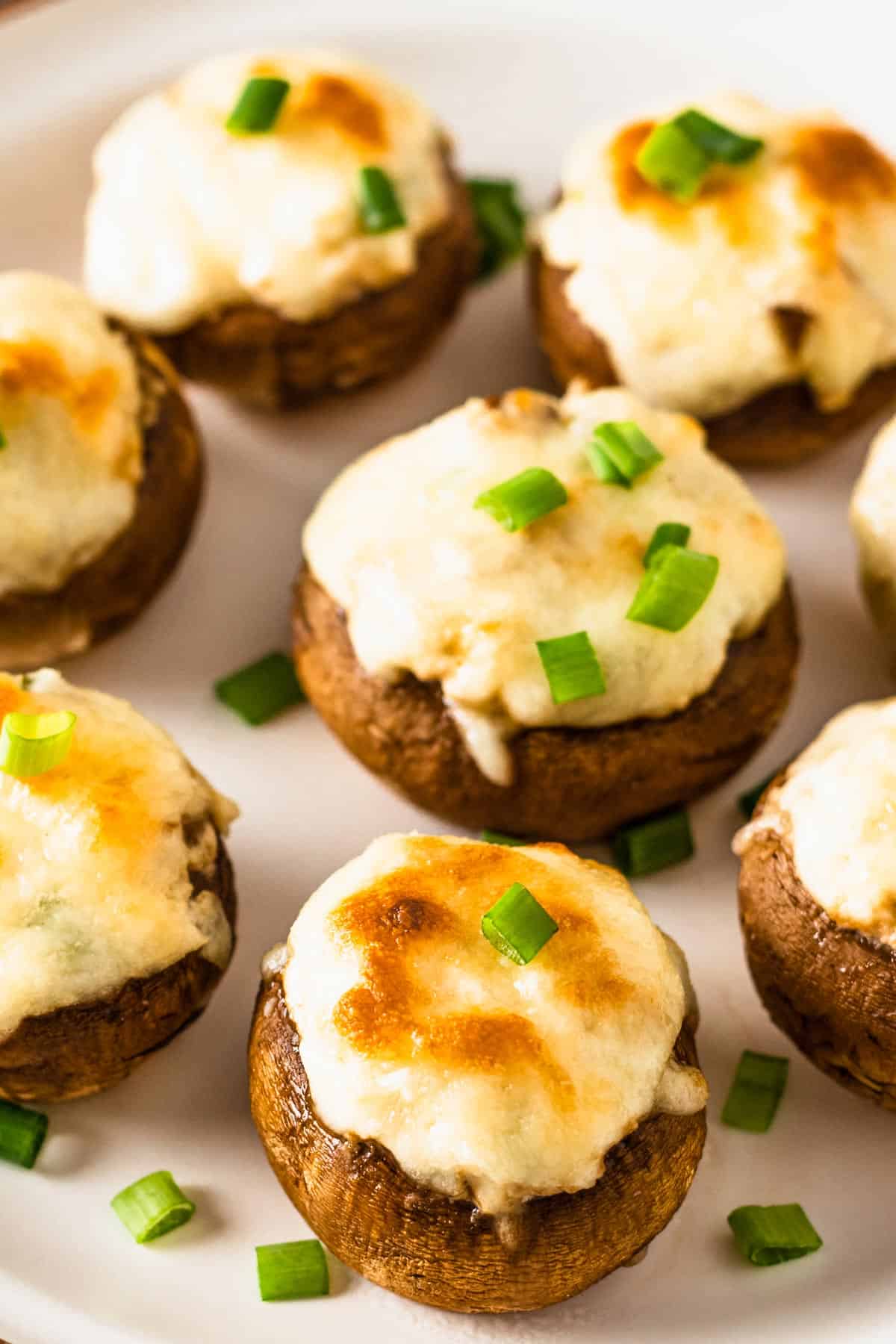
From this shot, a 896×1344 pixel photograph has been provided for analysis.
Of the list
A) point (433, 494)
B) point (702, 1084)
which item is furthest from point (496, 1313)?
point (433, 494)

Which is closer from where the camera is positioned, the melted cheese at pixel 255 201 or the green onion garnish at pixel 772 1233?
the green onion garnish at pixel 772 1233

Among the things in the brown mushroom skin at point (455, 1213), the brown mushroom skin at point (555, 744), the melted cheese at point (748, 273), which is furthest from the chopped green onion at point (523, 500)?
the brown mushroom skin at point (455, 1213)

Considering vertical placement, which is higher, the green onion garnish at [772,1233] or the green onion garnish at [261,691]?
the green onion garnish at [261,691]

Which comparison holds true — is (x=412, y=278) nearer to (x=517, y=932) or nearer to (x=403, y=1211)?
(x=517, y=932)

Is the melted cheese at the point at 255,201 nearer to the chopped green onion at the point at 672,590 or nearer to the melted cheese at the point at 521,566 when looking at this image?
the melted cheese at the point at 521,566

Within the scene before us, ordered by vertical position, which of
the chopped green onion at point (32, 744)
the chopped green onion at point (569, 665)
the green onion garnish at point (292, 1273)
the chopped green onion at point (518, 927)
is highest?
the chopped green onion at point (32, 744)

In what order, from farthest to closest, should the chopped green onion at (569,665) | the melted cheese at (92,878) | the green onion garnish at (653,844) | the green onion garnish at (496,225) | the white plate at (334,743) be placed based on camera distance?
the green onion garnish at (496,225), the green onion garnish at (653,844), the chopped green onion at (569,665), the white plate at (334,743), the melted cheese at (92,878)

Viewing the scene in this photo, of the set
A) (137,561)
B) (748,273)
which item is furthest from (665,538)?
(137,561)
